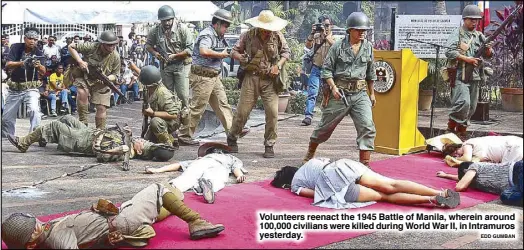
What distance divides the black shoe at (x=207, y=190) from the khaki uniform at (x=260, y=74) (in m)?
2.41

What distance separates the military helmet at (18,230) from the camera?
4.37 metres

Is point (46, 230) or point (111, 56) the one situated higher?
point (111, 56)

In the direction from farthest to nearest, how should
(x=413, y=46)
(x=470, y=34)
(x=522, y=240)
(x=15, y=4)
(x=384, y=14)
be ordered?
(x=384, y=14), (x=15, y=4), (x=413, y=46), (x=470, y=34), (x=522, y=240)

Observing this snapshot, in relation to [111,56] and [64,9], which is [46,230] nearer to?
[111,56]

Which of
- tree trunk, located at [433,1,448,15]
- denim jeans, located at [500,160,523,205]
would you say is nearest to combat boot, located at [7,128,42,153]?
denim jeans, located at [500,160,523,205]

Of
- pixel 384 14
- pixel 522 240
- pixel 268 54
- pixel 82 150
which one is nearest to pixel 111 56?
pixel 82 150

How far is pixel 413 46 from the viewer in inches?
417

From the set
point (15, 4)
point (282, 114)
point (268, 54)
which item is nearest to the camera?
point (268, 54)

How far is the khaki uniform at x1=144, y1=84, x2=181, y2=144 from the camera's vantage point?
841 cm

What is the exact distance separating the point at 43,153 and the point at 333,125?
3756mm

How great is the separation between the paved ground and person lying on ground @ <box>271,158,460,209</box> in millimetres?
445

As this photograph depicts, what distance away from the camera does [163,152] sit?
314 inches

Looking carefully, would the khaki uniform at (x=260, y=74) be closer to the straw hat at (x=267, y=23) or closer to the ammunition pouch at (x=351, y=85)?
the straw hat at (x=267, y=23)

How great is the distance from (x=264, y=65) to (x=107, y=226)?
4.03m
